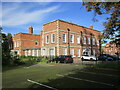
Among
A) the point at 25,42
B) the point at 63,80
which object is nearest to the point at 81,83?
the point at 63,80

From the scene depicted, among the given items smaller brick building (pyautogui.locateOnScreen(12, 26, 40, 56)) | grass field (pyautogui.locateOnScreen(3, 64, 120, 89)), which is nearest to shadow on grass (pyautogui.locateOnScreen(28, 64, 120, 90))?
grass field (pyautogui.locateOnScreen(3, 64, 120, 89))

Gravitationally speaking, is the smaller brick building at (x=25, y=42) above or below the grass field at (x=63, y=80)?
above

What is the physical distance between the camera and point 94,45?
3725 cm

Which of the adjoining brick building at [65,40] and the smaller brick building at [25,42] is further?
the smaller brick building at [25,42]

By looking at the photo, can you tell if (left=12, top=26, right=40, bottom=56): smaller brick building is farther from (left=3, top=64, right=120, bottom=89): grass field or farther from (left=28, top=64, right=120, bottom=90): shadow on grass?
(left=28, top=64, right=120, bottom=90): shadow on grass

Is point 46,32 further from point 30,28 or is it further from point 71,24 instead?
point 30,28

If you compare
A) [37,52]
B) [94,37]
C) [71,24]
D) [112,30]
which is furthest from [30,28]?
[112,30]

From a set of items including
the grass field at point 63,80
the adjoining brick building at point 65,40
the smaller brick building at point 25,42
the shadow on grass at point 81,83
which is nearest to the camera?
the shadow on grass at point 81,83

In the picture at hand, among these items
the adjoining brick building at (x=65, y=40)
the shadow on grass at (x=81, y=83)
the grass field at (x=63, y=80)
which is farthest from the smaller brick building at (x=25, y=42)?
the shadow on grass at (x=81, y=83)

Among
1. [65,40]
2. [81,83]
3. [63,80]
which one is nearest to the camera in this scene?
[81,83]

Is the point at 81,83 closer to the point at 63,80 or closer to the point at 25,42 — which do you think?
the point at 63,80

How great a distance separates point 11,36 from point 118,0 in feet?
144

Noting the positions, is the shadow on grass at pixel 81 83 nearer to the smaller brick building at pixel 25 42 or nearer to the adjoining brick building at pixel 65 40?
the adjoining brick building at pixel 65 40

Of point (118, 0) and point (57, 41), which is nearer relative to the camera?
point (118, 0)
